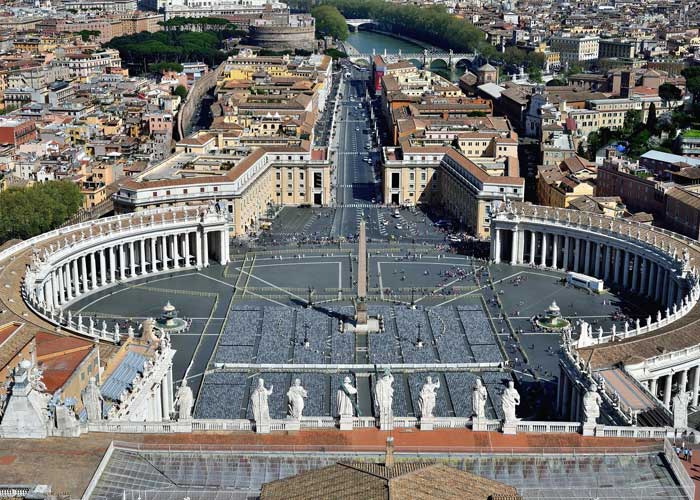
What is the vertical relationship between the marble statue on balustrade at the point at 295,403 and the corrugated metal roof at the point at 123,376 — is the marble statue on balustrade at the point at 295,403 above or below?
above

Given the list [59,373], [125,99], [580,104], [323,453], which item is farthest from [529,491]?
[125,99]

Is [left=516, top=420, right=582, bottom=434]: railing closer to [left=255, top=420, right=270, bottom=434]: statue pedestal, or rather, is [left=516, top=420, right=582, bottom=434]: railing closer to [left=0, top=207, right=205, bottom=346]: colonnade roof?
[left=255, top=420, right=270, bottom=434]: statue pedestal

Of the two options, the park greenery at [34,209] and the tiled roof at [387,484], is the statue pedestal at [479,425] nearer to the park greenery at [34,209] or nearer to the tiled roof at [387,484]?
the tiled roof at [387,484]

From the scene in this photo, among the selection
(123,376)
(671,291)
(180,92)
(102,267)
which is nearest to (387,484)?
(123,376)

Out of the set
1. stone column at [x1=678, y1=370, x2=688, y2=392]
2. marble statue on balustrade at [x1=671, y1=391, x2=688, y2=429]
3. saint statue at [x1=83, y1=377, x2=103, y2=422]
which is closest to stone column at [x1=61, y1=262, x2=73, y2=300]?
saint statue at [x1=83, y1=377, x2=103, y2=422]

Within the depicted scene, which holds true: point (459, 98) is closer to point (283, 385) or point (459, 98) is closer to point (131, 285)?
point (131, 285)

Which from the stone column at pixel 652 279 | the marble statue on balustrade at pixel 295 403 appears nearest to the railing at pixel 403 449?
the marble statue on balustrade at pixel 295 403

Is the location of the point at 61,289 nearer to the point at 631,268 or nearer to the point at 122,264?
the point at 122,264
